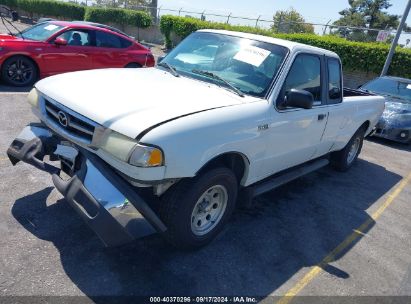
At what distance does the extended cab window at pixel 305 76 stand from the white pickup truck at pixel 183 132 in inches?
0.5

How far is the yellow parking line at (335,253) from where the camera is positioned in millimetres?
3249

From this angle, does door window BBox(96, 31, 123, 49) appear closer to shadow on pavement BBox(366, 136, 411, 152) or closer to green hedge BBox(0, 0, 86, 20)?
shadow on pavement BBox(366, 136, 411, 152)

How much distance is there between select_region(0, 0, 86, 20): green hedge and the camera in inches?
1242

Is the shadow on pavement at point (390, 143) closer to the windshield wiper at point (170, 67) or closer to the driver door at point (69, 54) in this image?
the windshield wiper at point (170, 67)

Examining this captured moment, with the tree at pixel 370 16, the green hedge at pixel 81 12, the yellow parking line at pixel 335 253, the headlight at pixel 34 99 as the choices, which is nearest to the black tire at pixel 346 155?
the yellow parking line at pixel 335 253

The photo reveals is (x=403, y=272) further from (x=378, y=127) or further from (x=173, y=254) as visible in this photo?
(x=378, y=127)

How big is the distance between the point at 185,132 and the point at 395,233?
3.26 metres

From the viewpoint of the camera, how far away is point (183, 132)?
2.90 metres

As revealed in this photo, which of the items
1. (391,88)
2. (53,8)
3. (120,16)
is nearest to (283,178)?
(391,88)

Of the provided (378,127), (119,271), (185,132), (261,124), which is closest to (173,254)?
(119,271)

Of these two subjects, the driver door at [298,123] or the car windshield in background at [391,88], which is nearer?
the driver door at [298,123]

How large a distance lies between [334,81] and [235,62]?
173 cm

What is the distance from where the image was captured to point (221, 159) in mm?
3572

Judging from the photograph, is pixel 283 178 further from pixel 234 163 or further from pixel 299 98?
pixel 299 98
